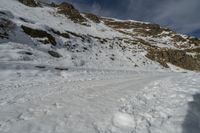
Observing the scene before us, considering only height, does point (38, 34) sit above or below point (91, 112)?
above

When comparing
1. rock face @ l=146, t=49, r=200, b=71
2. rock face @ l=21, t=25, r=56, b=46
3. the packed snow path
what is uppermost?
rock face @ l=21, t=25, r=56, b=46

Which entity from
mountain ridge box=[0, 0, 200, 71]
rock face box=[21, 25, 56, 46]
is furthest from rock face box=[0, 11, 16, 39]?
rock face box=[21, 25, 56, 46]


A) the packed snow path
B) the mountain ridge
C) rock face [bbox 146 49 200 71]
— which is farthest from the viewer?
rock face [bbox 146 49 200 71]

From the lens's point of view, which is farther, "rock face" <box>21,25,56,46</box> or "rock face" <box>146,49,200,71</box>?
"rock face" <box>146,49,200,71</box>

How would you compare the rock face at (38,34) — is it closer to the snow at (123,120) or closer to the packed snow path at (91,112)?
the packed snow path at (91,112)

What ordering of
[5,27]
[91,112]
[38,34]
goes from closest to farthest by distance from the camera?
[91,112] → [5,27] → [38,34]

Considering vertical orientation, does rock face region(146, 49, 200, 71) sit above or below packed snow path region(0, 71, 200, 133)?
below

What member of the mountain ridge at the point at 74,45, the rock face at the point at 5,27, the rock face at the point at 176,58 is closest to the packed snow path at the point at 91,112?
the mountain ridge at the point at 74,45

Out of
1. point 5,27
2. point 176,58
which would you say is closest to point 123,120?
point 5,27

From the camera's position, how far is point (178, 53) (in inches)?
1619

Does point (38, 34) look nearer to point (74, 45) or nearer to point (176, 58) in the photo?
point (74, 45)

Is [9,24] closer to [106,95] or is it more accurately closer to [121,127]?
[106,95]

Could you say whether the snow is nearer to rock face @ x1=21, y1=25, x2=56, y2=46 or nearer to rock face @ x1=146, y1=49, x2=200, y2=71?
rock face @ x1=21, y1=25, x2=56, y2=46

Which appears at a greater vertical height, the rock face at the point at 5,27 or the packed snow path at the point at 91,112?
the rock face at the point at 5,27
